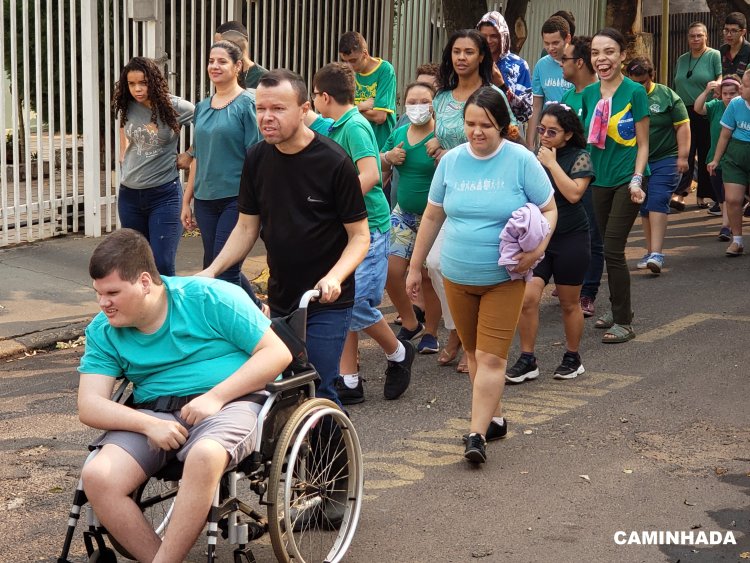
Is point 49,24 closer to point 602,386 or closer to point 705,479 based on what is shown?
point 602,386

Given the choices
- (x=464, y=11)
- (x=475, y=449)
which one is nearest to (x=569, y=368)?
(x=475, y=449)

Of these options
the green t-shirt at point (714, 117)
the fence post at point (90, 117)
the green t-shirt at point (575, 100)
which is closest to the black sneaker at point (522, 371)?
the green t-shirt at point (575, 100)

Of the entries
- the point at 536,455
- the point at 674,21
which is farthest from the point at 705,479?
the point at 674,21

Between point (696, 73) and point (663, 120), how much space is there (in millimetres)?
4038

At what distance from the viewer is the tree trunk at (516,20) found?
1408cm

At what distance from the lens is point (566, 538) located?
188 inches

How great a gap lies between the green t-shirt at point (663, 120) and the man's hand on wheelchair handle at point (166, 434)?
6873mm

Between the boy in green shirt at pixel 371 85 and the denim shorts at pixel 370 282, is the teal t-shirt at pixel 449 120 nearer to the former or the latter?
the denim shorts at pixel 370 282

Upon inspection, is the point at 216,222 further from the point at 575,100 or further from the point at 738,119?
the point at 738,119

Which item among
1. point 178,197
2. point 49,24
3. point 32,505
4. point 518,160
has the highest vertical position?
point 49,24

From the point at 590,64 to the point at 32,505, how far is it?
524 cm

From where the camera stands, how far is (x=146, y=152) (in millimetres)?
7902

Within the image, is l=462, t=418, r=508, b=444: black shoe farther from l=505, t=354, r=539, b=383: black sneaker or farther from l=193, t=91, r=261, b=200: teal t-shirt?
l=193, t=91, r=261, b=200: teal t-shirt

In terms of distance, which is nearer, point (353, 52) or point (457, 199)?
point (457, 199)
